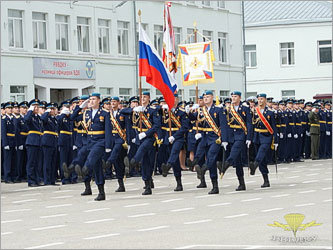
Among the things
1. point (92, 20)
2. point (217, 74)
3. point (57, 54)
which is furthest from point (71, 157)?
point (217, 74)

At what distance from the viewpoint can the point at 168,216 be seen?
46.3ft

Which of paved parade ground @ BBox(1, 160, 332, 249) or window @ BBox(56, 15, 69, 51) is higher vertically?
window @ BBox(56, 15, 69, 51)

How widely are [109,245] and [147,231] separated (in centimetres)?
131

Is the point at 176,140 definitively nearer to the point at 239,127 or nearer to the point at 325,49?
the point at 239,127

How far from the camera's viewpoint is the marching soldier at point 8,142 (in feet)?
75.4

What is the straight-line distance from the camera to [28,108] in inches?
921

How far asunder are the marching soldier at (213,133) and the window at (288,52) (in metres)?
41.3

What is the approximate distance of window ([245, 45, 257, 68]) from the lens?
199 ft

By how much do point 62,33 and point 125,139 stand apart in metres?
18.7

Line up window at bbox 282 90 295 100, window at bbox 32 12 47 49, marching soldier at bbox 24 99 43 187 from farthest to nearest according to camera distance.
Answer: window at bbox 282 90 295 100 → window at bbox 32 12 47 49 → marching soldier at bbox 24 99 43 187

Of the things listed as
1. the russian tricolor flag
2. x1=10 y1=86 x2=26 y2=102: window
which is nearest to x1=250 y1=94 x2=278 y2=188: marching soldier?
the russian tricolor flag

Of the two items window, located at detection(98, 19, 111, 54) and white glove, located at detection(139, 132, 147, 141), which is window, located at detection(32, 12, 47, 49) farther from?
white glove, located at detection(139, 132, 147, 141)

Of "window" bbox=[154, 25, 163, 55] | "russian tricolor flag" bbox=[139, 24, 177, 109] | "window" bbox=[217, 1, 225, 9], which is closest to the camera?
"russian tricolor flag" bbox=[139, 24, 177, 109]

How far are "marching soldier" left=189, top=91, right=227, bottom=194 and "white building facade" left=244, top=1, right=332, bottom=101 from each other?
40.4 meters
